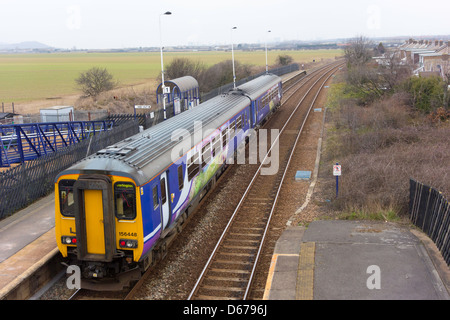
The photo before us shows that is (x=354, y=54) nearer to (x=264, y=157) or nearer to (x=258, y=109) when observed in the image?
(x=258, y=109)

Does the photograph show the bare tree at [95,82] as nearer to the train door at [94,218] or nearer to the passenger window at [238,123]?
the passenger window at [238,123]

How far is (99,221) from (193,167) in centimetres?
430

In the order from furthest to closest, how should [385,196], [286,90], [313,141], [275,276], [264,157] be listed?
[286,90] < [313,141] < [264,157] < [385,196] < [275,276]

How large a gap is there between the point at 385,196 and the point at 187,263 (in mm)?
6669

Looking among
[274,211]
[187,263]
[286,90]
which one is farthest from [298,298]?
[286,90]

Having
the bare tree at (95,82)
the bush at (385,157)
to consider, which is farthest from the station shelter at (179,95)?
the bare tree at (95,82)

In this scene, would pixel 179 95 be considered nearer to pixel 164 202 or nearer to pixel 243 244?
pixel 243 244

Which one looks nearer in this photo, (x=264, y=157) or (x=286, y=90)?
(x=264, y=157)

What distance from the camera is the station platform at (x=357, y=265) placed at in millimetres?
9242

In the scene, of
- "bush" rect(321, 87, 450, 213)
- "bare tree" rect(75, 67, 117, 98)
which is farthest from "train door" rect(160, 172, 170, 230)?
"bare tree" rect(75, 67, 117, 98)

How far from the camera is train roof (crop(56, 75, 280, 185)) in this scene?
384 inches

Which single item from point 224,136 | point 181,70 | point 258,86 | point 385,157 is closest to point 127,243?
point 224,136
